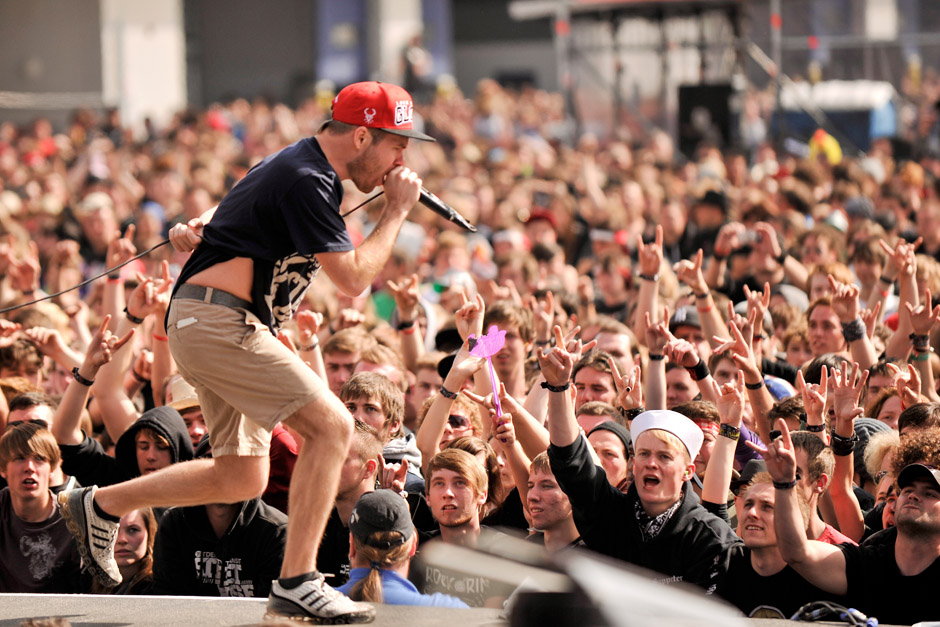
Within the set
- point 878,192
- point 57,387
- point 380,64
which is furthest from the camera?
point 380,64

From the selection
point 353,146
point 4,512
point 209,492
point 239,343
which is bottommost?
point 4,512

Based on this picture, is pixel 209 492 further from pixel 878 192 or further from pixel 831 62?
pixel 831 62

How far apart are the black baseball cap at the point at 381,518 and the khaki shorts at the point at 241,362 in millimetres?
541

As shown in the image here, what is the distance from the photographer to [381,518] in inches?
180

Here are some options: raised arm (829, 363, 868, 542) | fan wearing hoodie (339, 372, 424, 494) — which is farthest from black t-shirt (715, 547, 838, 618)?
fan wearing hoodie (339, 372, 424, 494)

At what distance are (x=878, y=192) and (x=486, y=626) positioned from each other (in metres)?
9.85

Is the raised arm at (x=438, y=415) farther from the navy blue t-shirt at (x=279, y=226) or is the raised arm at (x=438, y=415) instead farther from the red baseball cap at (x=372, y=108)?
the red baseball cap at (x=372, y=108)

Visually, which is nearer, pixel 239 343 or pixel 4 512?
pixel 239 343

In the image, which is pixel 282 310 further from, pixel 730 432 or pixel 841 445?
pixel 841 445

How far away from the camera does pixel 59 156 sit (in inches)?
727

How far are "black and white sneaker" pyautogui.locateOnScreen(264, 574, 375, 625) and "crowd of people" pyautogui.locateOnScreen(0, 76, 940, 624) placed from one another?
21 millimetres

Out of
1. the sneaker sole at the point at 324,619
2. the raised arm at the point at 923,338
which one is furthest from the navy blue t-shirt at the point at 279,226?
the raised arm at the point at 923,338

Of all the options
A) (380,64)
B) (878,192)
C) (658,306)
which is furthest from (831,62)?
(380,64)

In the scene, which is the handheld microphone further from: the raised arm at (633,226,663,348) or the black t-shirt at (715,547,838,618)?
the raised arm at (633,226,663,348)
